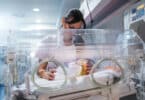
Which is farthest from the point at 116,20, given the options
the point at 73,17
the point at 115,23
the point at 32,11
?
the point at 32,11

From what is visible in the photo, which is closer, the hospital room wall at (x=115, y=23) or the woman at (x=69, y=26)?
the woman at (x=69, y=26)

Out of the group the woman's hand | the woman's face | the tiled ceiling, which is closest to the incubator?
the woman's hand

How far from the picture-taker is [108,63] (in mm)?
783

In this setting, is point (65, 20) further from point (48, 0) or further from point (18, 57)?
point (48, 0)

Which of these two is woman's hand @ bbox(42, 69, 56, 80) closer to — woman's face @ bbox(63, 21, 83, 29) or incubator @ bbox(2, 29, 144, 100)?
incubator @ bbox(2, 29, 144, 100)

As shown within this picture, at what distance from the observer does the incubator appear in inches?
27.4

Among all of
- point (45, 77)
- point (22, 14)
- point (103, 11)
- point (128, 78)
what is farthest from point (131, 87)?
point (22, 14)

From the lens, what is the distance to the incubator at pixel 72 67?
0.70m

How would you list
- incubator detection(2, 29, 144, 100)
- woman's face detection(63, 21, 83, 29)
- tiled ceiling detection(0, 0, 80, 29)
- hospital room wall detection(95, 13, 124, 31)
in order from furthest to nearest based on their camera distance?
1. tiled ceiling detection(0, 0, 80, 29)
2. hospital room wall detection(95, 13, 124, 31)
3. woman's face detection(63, 21, 83, 29)
4. incubator detection(2, 29, 144, 100)

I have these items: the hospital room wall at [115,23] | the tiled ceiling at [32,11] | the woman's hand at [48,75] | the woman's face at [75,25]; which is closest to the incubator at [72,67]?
the woman's hand at [48,75]

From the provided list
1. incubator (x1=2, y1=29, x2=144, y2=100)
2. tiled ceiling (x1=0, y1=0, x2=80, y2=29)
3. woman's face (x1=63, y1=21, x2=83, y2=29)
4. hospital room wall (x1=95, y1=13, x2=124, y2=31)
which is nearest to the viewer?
incubator (x1=2, y1=29, x2=144, y2=100)

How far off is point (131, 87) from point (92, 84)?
0.46 feet

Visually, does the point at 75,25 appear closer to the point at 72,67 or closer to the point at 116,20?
the point at 116,20

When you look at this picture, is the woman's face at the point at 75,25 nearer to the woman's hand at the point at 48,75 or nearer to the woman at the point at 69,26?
the woman at the point at 69,26
